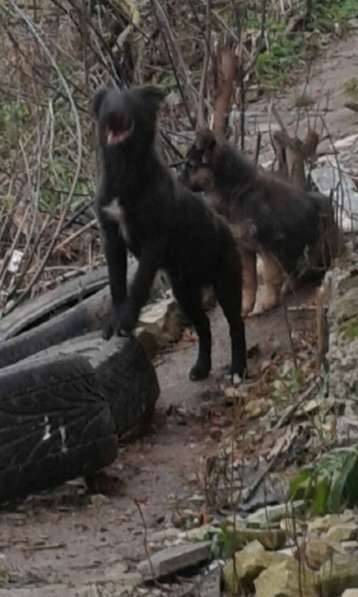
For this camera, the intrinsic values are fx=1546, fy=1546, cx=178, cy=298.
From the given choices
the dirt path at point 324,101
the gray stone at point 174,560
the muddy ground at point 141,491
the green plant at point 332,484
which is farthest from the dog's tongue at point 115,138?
the dirt path at point 324,101

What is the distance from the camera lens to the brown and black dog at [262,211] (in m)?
9.09

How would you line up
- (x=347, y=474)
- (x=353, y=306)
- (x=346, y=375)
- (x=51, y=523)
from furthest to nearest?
(x=353, y=306) → (x=346, y=375) → (x=51, y=523) → (x=347, y=474)

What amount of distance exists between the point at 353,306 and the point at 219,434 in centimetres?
101

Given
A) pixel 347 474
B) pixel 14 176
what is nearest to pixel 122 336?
pixel 347 474

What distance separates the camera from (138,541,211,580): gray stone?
200 inches

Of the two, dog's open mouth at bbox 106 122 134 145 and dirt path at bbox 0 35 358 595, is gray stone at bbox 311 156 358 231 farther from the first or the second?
dog's open mouth at bbox 106 122 134 145

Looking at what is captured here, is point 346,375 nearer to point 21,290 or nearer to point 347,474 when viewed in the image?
point 347,474

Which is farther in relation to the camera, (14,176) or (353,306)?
(14,176)

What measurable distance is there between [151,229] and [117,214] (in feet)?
0.62

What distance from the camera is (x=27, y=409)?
20.7ft

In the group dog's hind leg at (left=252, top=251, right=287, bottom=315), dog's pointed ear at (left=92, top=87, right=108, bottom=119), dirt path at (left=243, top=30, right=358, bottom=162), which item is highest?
dirt path at (left=243, top=30, right=358, bottom=162)

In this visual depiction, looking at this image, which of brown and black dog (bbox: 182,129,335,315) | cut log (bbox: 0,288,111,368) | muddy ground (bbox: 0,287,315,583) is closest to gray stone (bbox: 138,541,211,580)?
muddy ground (bbox: 0,287,315,583)

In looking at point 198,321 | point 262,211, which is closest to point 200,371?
point 198,321

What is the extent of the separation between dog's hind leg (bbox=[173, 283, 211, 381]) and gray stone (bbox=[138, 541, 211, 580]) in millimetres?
3241
